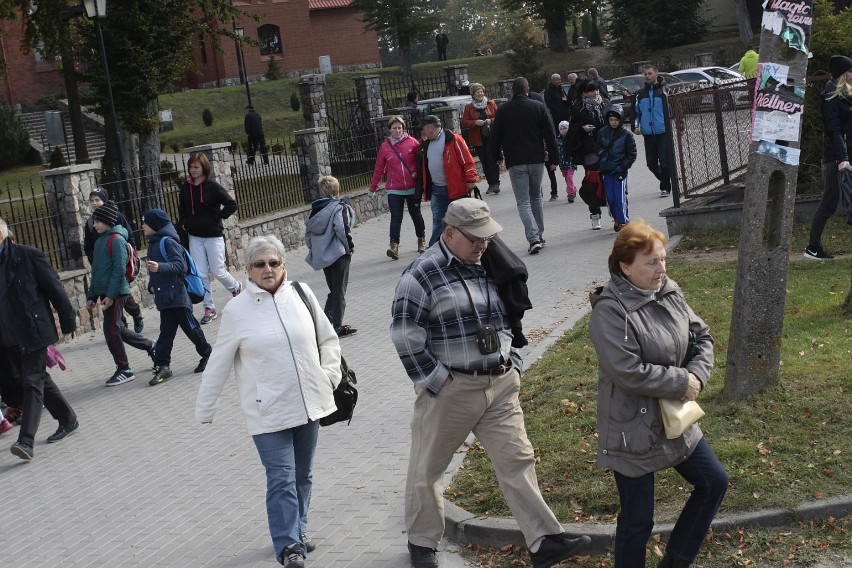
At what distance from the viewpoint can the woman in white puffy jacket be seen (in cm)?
555

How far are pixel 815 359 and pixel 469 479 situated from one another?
2.61m

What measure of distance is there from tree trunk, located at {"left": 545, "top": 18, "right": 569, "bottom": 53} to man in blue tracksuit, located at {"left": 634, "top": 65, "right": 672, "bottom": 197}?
4313 centimetres

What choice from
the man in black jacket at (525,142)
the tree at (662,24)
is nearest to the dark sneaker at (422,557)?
the man in black jacket at (525,142)

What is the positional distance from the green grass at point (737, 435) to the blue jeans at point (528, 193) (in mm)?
5095

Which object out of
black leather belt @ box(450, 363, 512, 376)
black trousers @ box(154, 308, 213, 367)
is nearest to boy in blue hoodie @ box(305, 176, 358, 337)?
black trousers @ box(154, 308, 213, 367)

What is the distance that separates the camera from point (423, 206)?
21.5 meters

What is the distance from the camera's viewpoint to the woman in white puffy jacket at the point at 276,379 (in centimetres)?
555

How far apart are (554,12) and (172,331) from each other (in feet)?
167

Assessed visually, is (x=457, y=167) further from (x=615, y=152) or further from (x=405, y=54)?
(x=405, y=54)

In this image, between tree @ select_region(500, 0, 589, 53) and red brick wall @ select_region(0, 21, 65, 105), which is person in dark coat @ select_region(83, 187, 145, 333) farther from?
tree @ select_region(500, 0, 589, 53)

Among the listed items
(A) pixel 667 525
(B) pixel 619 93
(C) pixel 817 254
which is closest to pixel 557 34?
(B) pixel 619 93

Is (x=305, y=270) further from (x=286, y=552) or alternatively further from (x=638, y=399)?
(x=638, y=399)

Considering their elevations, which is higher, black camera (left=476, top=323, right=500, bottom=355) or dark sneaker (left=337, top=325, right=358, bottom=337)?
black camera (left=476, top=323, right=500, bottom=355)

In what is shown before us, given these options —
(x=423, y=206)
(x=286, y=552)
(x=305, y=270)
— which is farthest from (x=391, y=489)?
(x=423, y=206)
